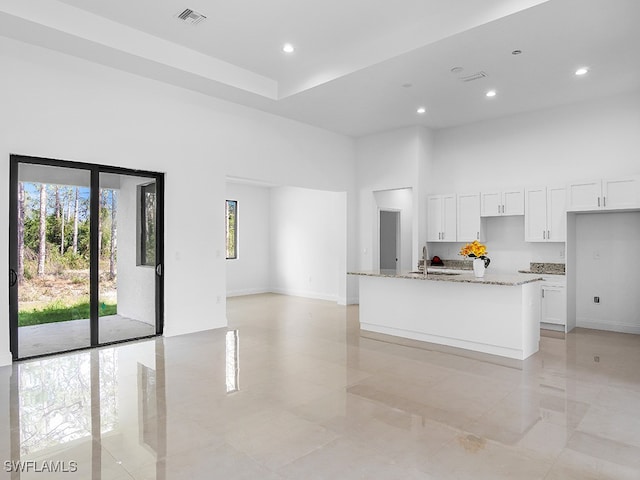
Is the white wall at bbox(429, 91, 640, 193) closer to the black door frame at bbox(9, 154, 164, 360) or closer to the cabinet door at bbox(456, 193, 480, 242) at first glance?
the cabinet door at bbox(456, 193, 480, 242)

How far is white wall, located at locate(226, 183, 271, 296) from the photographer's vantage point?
33.3 feet

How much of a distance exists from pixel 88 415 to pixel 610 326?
6865 mm

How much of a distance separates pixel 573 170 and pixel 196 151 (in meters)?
5.75

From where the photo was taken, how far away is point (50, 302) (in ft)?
16.5

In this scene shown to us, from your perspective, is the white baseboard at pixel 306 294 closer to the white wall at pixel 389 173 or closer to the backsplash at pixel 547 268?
the white wall at pixel 389 173

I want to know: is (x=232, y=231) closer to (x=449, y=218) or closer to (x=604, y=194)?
(x=449, y=218)

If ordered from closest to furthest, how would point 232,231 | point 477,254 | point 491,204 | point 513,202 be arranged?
point 477,254 → point 513,202 → point 491,204 → point 232,231

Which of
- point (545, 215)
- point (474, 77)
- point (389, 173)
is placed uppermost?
point (474, 77)

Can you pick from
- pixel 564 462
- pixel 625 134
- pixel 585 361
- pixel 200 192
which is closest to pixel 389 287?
pixel 585 361

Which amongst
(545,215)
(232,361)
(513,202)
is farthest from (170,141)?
(545,215)

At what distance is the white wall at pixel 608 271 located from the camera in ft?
20.3

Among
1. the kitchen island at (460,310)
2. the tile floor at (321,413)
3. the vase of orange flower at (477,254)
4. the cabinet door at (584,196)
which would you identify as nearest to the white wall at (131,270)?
the tile floor at (321,413)

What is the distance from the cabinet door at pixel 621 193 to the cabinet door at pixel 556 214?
52cm

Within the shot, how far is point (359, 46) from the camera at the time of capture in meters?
5.31
